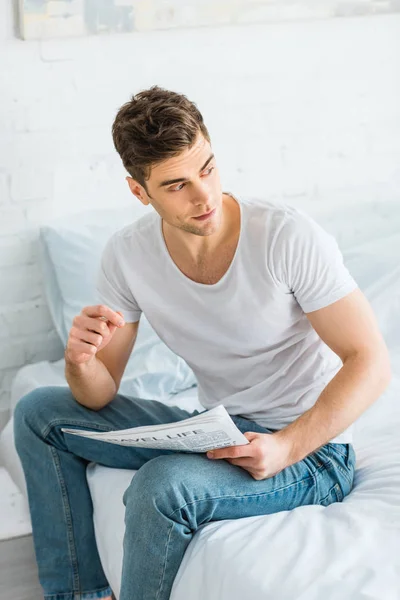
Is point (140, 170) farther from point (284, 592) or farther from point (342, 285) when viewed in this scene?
point (284, 592)

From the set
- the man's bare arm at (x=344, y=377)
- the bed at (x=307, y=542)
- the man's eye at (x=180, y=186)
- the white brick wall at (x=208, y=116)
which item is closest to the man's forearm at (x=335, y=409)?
the man's bare arm at (x=344, y=377)

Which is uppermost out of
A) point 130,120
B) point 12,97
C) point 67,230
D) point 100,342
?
point 130,120

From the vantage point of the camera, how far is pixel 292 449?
1454mm

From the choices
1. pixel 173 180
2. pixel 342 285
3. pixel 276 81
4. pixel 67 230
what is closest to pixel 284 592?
pixel 342 285

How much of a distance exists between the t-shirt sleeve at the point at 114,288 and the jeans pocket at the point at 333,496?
503 mm

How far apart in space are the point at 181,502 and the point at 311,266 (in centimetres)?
44

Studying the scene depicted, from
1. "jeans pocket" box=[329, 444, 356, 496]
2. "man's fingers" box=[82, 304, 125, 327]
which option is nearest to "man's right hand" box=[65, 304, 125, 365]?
"man's fingers" box=[82, 304, 125, 327]

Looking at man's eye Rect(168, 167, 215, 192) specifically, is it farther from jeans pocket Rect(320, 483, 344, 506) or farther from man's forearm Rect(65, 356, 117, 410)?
jeans pocket Rect(320, 483, 344, 506)

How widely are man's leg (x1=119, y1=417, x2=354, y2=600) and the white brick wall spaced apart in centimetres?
97

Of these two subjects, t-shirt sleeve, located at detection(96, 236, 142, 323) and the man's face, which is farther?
t-shirt sleeve, located at detection(96, 236, 142, 323)

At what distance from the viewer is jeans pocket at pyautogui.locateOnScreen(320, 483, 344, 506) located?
150 cm

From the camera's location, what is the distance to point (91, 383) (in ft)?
5.46

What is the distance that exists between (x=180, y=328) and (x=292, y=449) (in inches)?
13.3

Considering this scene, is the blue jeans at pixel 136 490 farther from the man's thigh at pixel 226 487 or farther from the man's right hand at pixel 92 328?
the man's right hand at pixel 92 328
